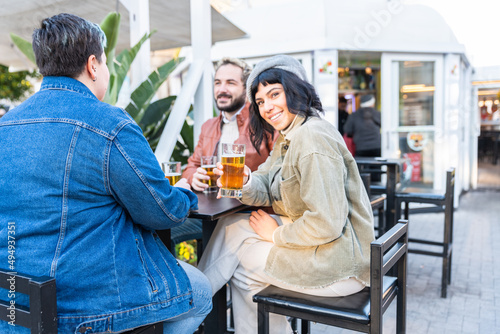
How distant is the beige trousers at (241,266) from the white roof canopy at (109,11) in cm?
272

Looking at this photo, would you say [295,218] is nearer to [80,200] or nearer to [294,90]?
[294,90]

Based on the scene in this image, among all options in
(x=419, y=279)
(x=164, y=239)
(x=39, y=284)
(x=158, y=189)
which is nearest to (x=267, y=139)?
(x=164, y=239)

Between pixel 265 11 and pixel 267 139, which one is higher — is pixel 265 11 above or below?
above

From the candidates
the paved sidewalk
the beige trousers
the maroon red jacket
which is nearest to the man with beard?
the maroon red jacket

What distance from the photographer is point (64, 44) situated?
1.33 meters

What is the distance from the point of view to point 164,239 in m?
1.93

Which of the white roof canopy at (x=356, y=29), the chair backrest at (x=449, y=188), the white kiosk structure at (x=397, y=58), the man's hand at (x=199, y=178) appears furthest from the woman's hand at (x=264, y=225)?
the white roof canopy at (x=356, y=29)

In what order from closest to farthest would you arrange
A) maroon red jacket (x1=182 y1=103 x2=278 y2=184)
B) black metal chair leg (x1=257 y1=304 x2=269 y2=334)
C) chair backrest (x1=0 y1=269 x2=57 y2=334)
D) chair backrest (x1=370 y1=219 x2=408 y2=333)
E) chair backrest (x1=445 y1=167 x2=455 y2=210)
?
chair backrest (x1=0 y1=269 x2=57 y2=334) < chair backrest (x1=370 y1=219 x2=408 y2=333) < black metal chair leg (x1=257 y1=304 x2=269 y2=334) < maroon red jacket (x1=182 y1=103 x2=278 y2=184) < chair backrest (x1=445 y1=167 x2=455 y2=210)

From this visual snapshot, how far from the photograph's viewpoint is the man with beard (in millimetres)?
2830

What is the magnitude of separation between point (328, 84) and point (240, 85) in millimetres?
4108

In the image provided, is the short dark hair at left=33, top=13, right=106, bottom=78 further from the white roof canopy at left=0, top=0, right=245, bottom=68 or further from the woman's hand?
the white roof canopy at left=0, top=0, right=245, bottom=68

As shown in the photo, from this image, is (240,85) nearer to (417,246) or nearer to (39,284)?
(39,284)

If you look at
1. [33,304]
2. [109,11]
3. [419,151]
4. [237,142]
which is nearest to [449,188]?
[237,142]

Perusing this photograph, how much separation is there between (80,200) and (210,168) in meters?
A: 1.08
